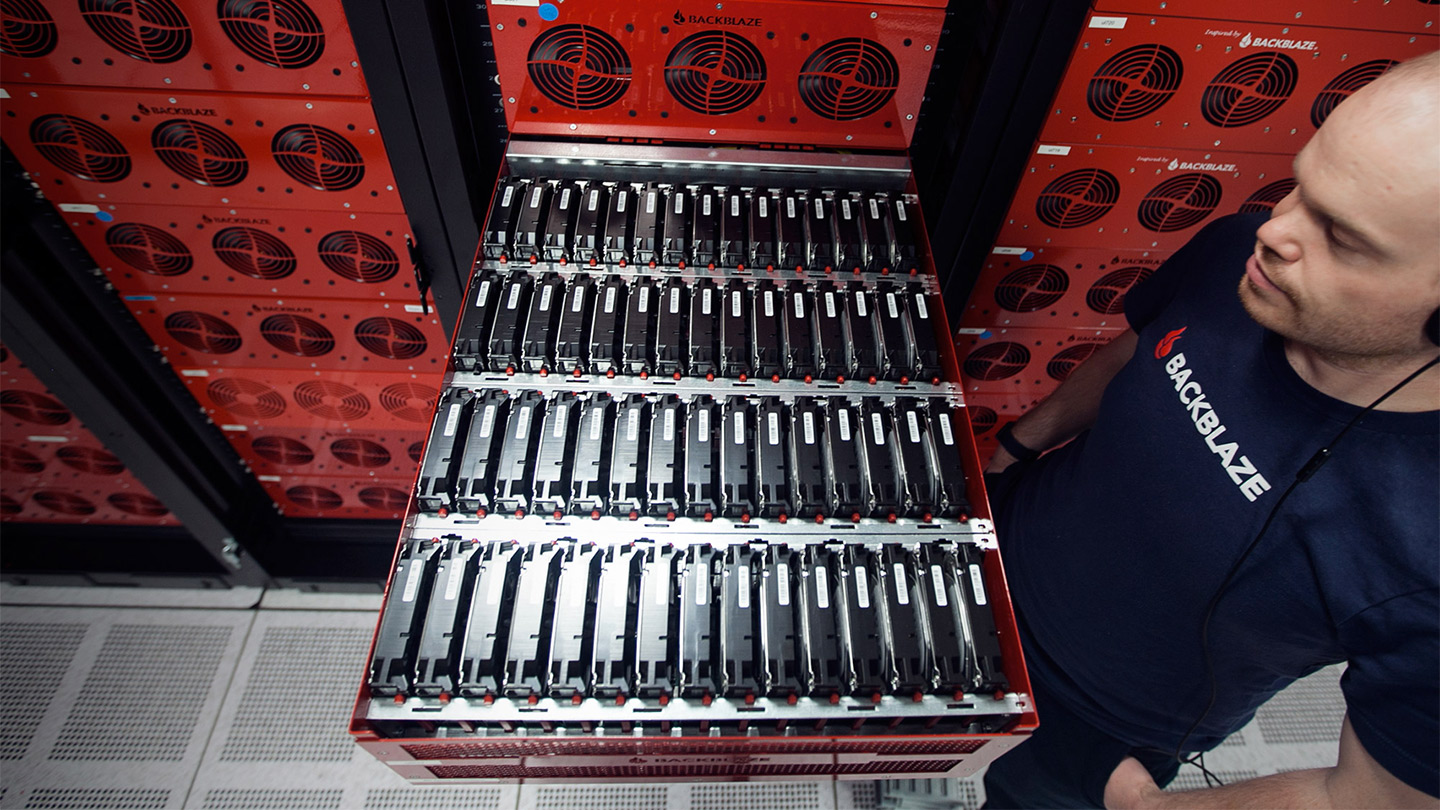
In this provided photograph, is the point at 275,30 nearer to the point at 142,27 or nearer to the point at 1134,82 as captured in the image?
the point at 142,27

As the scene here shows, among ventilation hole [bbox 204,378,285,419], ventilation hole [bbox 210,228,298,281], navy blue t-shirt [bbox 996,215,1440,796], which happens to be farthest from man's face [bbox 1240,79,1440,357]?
ventilation hole [bbox 204,378,285,419]

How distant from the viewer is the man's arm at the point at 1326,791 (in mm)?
1160

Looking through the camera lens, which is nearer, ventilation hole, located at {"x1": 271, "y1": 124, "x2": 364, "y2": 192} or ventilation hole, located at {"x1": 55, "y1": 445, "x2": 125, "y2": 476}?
ventilation hole, located at {"x1": 271, "y1": 124, "x2": 364, "y2": 192}

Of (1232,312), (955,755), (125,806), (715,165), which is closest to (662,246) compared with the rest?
(715,165)

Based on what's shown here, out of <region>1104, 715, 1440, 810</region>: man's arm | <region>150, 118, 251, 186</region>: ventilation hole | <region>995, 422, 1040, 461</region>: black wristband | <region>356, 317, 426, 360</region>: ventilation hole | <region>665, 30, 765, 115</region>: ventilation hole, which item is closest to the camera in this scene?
<region>1104, 715, 1440, 810</region>: man's arm

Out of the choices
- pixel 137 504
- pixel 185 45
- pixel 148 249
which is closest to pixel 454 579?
pixel 185 45

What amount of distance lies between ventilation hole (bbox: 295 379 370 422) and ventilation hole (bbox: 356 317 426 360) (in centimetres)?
29

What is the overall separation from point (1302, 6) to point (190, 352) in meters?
3.88

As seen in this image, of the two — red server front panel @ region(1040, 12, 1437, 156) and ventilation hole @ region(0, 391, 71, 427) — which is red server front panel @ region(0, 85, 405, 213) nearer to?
ventilation hole @ region(0, 391, 71, 427)

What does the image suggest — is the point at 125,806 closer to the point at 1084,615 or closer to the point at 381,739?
the point at 381,739

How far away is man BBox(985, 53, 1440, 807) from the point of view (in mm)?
1102

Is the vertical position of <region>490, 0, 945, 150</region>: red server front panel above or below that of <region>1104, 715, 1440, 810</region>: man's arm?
above

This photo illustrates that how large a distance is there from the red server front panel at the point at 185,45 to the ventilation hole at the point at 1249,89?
8.08ft

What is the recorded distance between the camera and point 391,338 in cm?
288
